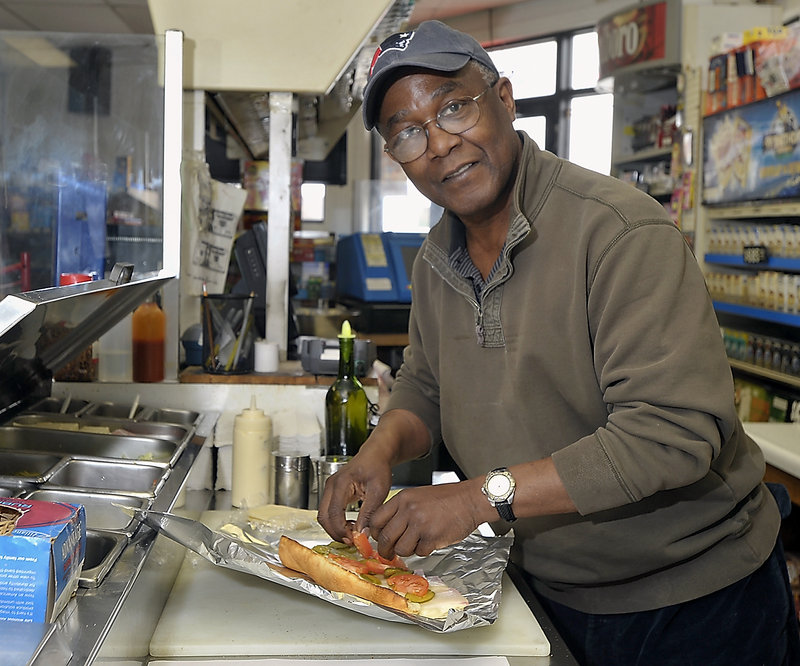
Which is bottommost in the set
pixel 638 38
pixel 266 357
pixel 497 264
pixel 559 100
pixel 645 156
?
pixel 266 357

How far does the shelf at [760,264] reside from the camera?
164 inches

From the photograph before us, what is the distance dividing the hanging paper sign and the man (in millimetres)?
4720

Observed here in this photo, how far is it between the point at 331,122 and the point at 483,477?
4553 millimetres

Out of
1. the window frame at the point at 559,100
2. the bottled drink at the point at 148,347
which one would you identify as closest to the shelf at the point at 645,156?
the window frame at the point at 559,100

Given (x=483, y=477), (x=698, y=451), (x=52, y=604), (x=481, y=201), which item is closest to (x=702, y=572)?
(x=698, y=451)

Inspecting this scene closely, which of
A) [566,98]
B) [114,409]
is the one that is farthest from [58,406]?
[566,98]

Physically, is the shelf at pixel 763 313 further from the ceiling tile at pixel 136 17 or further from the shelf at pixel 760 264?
the ceiling tile at pixel 136 17

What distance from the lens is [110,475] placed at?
5.91ft

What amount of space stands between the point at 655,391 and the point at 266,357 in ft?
5.13

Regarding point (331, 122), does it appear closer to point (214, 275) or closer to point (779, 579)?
point (214, 275)

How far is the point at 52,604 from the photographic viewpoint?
1.07 m

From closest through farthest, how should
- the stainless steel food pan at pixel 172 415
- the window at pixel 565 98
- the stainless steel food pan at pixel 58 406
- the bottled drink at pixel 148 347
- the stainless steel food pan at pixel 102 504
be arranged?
1. the stainless steel food pan at pixel 102 504
2. the stainless steel food pan at pixel 58 406
3. the stainless steel food pan at pixel 172 415
4. the bottled drink at pixel 148 347
5. the window at pixel 565 98

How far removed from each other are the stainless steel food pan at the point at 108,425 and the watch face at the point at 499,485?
3.25 feet

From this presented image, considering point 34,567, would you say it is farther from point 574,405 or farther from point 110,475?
point 574,405
